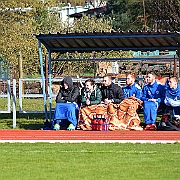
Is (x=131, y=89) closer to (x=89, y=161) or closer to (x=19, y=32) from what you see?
(x=89, y=161)

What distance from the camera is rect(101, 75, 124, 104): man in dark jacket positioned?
15875 mm

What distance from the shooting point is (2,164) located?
10.6 m

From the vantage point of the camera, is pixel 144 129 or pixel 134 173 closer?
pixel 134 173

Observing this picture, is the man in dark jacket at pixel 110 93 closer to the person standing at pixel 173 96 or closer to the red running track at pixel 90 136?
the red running track at pixel 90 136

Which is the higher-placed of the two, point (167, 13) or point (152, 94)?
point (167, 13)

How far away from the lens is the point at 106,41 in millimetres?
17438

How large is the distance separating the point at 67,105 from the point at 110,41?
2574 millimetres

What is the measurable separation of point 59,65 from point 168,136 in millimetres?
18289

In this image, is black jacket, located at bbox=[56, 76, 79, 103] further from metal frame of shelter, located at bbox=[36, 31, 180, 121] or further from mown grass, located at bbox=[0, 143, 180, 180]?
mown grass, located at bbox=[0, 143, 180, 180]

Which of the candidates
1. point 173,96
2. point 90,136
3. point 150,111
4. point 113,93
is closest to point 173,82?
point 173,96

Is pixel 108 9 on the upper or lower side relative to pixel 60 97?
upper

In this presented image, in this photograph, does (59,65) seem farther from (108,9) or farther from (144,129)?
(108,9)

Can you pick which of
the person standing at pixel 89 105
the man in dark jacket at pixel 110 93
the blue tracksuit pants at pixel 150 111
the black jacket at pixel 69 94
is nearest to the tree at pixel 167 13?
the man in dark jacket at pixel 110 93

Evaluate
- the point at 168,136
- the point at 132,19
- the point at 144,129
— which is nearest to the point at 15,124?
the point at 144,129
